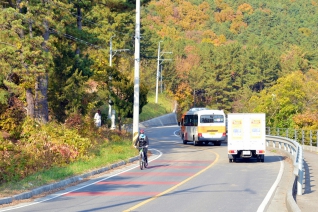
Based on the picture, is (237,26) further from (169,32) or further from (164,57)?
(164,57)

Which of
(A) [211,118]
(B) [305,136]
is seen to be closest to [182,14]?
(B) [305,136]

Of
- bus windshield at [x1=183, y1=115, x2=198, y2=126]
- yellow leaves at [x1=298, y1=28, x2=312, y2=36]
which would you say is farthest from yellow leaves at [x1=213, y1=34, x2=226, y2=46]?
bus windshield at [x1=183, y1=115, x2=198, y2=126]

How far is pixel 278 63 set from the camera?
335 ft

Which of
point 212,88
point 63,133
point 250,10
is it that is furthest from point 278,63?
point 63,133

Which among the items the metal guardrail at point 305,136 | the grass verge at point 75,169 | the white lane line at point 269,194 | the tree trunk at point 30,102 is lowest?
the white lane line at point 269,194

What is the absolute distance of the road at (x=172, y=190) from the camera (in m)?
13.9

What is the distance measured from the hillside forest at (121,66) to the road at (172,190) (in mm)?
3184

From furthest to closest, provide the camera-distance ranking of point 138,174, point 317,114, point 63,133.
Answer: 1. point 317,114
2. point 63,133
3. point 138,174

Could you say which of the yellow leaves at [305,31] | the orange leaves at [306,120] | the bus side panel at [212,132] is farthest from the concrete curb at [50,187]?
the yellow leaves at [305,31]

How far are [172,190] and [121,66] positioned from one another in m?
49.0

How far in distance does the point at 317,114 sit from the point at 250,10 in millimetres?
112488

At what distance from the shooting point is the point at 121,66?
6525cm

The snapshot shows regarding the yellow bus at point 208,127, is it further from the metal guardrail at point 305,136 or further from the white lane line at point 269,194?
the white lane line at point 269,194

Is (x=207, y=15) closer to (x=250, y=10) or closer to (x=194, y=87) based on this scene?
(x=250, y=10)
